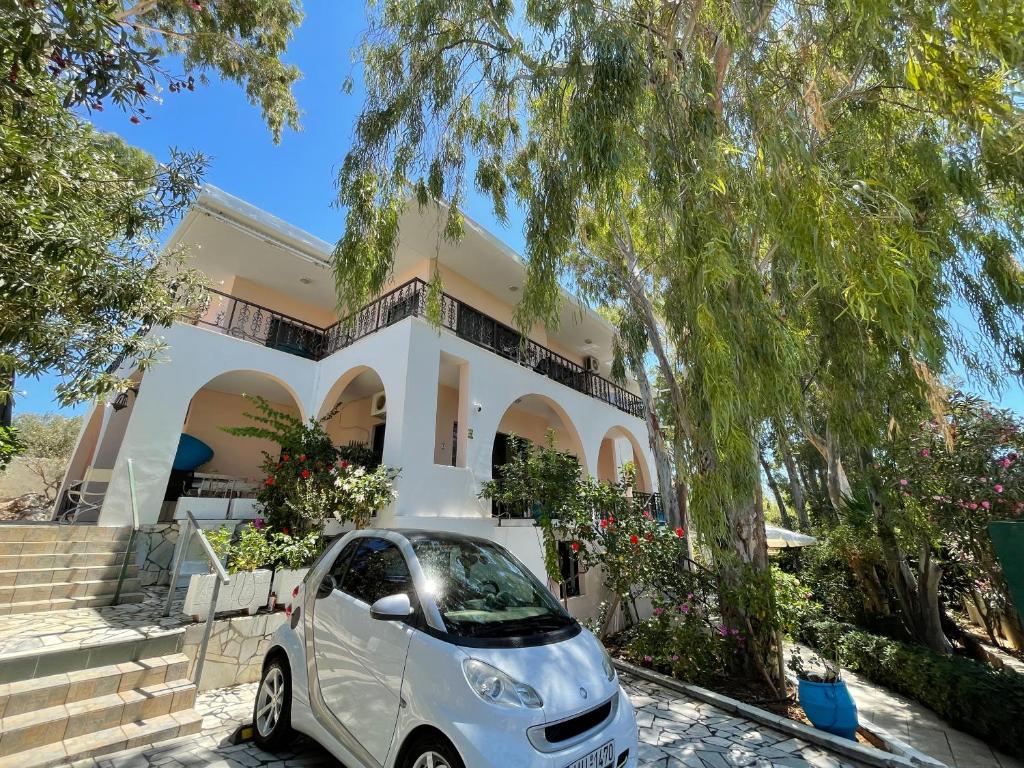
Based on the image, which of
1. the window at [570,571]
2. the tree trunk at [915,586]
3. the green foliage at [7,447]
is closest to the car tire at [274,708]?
the green foliage at [7,447]

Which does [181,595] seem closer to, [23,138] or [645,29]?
[23,138]

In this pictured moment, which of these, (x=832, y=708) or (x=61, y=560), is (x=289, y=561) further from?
(x=832, y=708)

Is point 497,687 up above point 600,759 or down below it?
above

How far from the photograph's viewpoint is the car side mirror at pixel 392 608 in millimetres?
2574

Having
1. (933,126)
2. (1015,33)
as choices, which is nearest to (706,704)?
(1015,33)

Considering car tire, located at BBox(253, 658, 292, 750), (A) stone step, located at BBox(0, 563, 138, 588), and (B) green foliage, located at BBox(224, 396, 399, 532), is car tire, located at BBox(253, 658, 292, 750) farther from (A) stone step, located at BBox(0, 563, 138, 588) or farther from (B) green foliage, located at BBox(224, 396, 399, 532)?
(A) stone step, located at BBox(0, 563, 138, 588)

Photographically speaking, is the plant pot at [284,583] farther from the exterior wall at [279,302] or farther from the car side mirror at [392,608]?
the exterior wall at [279,302]

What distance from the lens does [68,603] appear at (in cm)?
578

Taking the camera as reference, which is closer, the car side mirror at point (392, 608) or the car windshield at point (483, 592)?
the car side mirror at point (392, 608)

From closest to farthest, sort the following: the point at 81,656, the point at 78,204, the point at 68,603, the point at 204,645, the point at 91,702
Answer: the point at 91,702, the point at 81,656, the point at 78,204, the point at 204,645, the point at 68,603

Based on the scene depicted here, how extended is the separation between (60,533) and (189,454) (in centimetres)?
281

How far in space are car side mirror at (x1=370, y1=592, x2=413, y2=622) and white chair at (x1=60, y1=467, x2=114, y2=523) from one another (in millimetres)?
8556

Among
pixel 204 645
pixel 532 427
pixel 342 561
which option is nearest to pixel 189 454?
pixel 204 645

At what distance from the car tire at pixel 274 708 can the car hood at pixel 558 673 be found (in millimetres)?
1978
